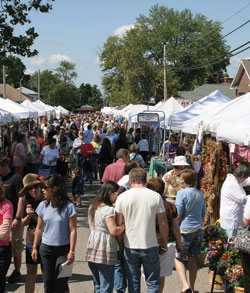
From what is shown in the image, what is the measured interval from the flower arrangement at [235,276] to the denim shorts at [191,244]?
494 mm

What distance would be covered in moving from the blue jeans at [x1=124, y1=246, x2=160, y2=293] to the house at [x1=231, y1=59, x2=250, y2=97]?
39.0 m

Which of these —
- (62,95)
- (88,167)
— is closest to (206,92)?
(88,167)

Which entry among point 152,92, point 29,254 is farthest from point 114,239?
point 152,92

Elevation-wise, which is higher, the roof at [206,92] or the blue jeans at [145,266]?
the roof at [206,92]

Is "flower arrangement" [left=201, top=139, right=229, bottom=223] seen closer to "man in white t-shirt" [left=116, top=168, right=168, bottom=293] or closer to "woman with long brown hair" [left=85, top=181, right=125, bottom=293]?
"man in white t-shirt" [left=116, top=168, right=168, bottom=293]

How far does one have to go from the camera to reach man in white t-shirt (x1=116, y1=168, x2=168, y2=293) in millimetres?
4867

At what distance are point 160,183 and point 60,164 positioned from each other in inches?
349

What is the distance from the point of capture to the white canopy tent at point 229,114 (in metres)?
8.88

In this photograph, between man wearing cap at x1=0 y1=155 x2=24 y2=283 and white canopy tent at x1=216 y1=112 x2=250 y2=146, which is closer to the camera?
man wearing cap at x1=0 y1=155 x2=24 y2=283

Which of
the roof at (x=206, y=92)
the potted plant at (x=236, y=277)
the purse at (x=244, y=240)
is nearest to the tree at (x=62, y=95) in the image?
the roof at (x=206, y=92)

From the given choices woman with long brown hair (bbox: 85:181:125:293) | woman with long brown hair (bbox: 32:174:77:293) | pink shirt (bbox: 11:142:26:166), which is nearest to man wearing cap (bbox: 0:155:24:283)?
woman with long brown hair (bbox: 32:174:77:293)

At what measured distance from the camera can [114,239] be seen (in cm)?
505

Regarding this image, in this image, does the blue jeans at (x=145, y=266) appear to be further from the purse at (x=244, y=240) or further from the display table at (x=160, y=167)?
the display table at (x=160, y=167)

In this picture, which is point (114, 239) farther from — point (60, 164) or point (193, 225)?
point (60, 164)
